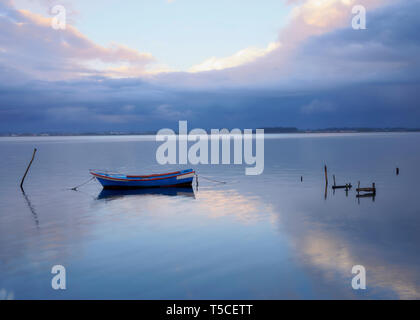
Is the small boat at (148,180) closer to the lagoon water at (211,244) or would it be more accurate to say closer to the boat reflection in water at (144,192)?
the boat reflection in water at (144,192)

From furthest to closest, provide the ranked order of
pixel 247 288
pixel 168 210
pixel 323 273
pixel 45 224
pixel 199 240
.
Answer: pixel 168 210, pixel 45 224, pixel 199 240, pixel 323 273, pixel 247 288

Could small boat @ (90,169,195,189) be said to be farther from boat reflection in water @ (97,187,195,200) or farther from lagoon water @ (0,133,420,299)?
lagoon water @ (0,133,420,299)

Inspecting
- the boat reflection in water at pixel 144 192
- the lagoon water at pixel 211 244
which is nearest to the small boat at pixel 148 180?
the boat reflection in water at pixel 144 192

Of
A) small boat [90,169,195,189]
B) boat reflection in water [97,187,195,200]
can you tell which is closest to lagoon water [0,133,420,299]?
boat reflection in water [97,187,195,200]

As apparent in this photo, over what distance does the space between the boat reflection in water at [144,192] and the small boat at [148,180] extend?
20.9 inches

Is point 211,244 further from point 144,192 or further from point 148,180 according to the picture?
point 148,180

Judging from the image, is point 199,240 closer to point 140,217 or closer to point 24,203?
→ point 140,217

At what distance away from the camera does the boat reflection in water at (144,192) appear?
41294 mm

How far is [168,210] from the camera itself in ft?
107

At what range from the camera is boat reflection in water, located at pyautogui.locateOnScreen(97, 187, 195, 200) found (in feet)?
135

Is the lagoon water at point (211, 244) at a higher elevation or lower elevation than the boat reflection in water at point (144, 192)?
lower

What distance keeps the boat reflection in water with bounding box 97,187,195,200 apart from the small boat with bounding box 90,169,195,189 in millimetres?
531
